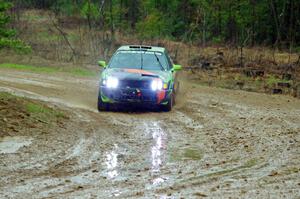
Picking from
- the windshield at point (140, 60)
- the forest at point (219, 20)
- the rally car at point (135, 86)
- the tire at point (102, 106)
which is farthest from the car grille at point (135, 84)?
the forest at point (219, 20)

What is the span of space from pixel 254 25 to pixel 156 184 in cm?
4368

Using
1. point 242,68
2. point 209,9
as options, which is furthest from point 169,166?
point 209,9

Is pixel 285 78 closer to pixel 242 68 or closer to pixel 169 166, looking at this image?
pixel 242 68

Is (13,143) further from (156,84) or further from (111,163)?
(156,84)

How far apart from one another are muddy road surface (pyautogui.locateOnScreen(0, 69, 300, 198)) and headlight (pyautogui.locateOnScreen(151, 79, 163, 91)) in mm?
666

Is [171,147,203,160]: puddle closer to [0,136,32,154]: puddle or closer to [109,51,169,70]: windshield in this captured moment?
[0,136,32,154]: puddle

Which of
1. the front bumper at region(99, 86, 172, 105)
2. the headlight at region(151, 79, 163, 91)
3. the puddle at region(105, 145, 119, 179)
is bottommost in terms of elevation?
the puddle at region(105, 145, 119, 179)

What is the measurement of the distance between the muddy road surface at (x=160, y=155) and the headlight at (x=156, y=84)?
0.67m

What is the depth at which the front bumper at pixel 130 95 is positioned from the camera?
14.9 metres

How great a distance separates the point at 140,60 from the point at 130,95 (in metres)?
1.76

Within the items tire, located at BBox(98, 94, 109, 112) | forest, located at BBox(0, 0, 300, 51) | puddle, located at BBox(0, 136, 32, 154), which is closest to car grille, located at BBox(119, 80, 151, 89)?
tire, located at BBox(98, 94, 109, 112)

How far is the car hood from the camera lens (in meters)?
15.0

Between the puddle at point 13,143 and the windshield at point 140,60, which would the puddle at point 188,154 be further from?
the windshield at point 140,60

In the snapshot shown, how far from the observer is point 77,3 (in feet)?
189
